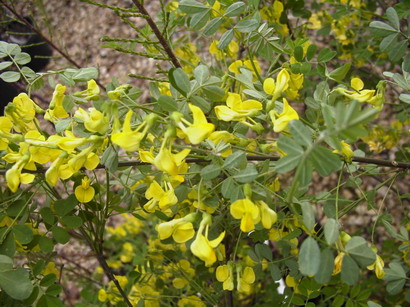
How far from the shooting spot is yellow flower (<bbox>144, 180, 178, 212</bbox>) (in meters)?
0.68

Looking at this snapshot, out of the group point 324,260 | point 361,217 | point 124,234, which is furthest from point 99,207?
point 361,217

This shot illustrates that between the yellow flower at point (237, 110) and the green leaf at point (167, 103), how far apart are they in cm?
7

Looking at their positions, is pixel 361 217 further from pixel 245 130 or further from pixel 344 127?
pixel 344 127

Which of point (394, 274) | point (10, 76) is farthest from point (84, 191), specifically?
point (394, 274)

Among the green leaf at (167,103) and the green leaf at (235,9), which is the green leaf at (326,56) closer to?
the green leaf at (235,9)

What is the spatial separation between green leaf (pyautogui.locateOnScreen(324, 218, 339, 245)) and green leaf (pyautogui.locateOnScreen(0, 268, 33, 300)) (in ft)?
1.51

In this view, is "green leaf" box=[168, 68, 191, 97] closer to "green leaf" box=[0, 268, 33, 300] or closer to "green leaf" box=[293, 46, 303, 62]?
"green leaf" box=[293, 46, 303, 62]

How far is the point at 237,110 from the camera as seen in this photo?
702 millimetres

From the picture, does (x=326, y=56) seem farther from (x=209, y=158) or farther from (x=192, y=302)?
(x=192, y=302)

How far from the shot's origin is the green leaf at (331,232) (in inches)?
23.1

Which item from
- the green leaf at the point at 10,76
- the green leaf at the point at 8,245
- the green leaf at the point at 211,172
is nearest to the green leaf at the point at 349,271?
the green leaf at the point at 211,172

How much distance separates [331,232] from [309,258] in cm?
5

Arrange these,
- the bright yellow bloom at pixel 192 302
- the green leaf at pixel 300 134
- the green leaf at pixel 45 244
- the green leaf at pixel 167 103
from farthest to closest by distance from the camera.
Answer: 1. the bright yellow bloom at pixel 192 302
2. the green leaf at pixel 45 244
3. the green leaf at pixel 167 103
4. the green leaf at pixel 300 134

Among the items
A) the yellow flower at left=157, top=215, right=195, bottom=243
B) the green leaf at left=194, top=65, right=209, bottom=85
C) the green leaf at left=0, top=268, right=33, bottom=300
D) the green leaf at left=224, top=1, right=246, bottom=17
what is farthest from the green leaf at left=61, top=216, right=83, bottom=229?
the green leaf at left=224, top=1, right=246, bottom=17
